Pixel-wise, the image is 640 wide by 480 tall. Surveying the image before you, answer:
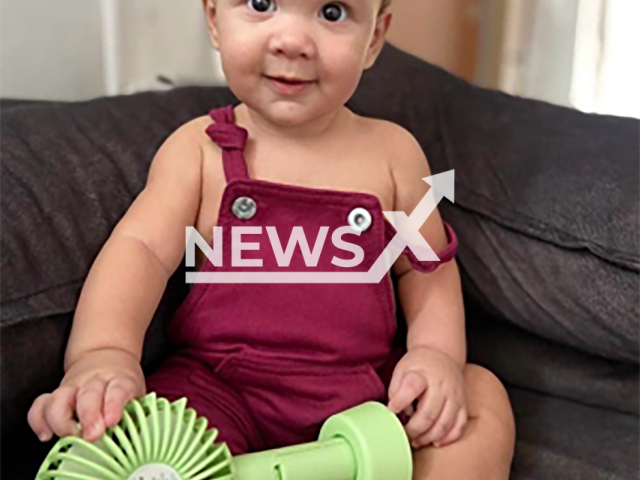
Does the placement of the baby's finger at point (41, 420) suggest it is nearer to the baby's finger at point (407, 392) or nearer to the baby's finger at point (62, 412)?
the baby's finger at point (62, 412)

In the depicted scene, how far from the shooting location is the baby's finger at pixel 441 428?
0.69 m

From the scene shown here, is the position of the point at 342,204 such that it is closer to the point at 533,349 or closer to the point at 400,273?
the point at 400,273

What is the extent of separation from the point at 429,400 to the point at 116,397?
0.26 m

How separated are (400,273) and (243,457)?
29 cm

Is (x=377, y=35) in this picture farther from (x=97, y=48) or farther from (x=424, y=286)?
(x=97, y=48)

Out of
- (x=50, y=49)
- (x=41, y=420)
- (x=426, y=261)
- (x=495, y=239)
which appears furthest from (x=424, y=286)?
(x=50, y=49)

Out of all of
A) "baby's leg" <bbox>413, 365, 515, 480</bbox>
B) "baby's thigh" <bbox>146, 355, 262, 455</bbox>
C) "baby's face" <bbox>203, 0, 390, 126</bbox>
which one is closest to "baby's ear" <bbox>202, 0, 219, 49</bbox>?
"baby's face" <bbox>203, 0, 390, 126</bbox>

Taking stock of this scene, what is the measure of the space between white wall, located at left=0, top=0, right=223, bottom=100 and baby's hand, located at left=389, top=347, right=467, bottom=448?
0.70 meters

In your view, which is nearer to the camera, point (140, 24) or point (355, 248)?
point (355, 248)

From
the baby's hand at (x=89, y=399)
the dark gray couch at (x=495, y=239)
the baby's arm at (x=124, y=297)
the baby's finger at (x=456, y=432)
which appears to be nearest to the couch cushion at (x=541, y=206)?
the dark gray couch at (x=495, y=239)

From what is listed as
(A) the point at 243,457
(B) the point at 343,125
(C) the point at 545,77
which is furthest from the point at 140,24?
(A) the point at 243,457

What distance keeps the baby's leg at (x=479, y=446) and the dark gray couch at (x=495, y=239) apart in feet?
0.16

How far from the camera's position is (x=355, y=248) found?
75cm

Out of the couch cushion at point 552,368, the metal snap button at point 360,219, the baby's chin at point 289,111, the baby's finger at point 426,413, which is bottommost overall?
the couch cushion at point 552,368
